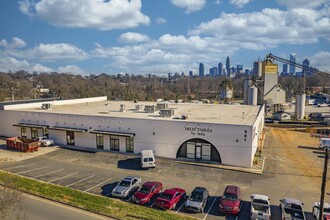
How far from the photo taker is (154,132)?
34688 mm

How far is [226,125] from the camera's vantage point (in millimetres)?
31219

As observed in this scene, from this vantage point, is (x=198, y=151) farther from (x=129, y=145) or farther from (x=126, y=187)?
(x=126, y=187)

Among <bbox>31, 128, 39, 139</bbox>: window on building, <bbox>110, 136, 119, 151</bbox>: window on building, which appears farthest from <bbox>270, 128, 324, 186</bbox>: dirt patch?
<bbox>31, 128, 39, 139</bbox>: window on building

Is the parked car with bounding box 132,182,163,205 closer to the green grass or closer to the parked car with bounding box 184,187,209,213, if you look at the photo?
the green grass

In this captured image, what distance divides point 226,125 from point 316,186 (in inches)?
404

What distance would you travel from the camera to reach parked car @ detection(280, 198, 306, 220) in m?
18.8

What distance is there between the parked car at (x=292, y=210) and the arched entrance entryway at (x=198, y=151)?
1242 centimetres

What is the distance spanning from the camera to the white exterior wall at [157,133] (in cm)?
3106

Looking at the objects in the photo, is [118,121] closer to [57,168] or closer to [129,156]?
[129,156]

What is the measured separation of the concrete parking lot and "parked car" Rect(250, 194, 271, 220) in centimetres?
95

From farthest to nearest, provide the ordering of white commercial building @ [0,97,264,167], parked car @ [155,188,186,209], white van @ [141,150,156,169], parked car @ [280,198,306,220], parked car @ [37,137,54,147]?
1. parked car @ [37,137,54,147]
2. white commercial building @ [0,97,264,167]
3. white van @ [141,150,156,169]
4. parked car @ [155,188,186,209]
5. parked car @ [280,198,306,220]

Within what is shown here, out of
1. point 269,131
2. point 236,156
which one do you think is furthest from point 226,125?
point 269,131

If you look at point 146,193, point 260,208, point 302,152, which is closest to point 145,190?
point 146,193

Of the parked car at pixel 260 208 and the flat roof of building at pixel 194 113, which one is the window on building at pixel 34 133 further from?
the parked car at pixel 260 208
